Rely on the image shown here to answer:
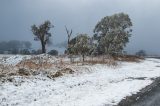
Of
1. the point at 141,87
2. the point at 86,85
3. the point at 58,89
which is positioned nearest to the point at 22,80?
the point at 58,89

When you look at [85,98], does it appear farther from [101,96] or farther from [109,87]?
[109,87]

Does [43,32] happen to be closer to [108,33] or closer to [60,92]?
[108,33]

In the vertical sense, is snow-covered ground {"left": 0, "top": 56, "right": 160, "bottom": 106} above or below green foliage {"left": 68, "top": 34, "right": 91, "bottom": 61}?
below

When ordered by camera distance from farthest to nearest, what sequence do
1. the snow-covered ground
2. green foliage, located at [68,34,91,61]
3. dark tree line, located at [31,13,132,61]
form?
dark tree line, located at [31,13,132,61] → green foliage, located at [68,34,91,61] → the snow-covered ground

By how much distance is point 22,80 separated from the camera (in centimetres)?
2811

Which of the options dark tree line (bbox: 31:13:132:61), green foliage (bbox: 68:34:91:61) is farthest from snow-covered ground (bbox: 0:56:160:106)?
dark tree line (bbox: 31:13:132:61)

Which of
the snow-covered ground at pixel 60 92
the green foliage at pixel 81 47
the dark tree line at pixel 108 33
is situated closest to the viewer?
the snow-covered ground at pixel 60 92

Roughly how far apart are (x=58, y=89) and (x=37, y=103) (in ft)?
20.0

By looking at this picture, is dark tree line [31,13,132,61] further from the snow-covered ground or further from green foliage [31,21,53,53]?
the snow-covered ground

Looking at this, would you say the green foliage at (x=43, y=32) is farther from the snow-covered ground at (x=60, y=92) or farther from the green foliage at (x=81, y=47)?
the snow-covered ground at (x=60, y=92)

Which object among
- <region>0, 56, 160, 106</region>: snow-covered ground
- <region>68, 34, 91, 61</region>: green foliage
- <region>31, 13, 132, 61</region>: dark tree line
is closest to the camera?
<region>0, 56, 160, 106</region>: snow-covered ground

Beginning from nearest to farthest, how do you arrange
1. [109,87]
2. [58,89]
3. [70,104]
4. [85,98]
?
[70,104]
[85,98]
[58,89]
[109,87]

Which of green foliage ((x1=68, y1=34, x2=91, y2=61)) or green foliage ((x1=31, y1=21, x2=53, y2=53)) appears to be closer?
green foliage ((x1=68, y1=34, x2=91, y2=61))

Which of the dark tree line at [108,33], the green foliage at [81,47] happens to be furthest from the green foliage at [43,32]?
the green foliage at [81,47]
